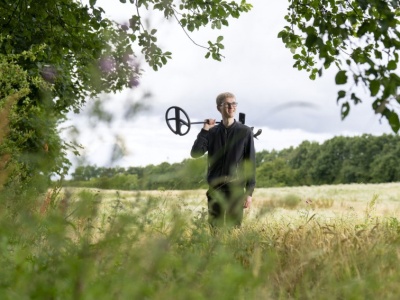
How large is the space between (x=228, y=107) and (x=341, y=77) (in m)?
2.84


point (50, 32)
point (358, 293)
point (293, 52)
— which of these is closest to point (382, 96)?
point (358, 293)

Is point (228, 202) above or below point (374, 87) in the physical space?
below

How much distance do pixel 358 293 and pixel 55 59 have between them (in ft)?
31.1

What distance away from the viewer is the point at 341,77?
13.9ft

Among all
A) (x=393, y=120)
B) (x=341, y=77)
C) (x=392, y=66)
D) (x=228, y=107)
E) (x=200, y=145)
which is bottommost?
(x=393, y=120)

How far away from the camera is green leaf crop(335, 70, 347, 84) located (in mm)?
4227

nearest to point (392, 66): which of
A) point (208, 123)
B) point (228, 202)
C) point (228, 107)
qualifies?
point (228, 202)

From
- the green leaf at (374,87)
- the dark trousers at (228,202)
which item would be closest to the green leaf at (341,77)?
the green leaf at (374,87)

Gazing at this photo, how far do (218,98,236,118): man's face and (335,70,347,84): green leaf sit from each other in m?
2.78

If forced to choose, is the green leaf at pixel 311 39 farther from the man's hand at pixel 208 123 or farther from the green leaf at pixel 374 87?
the man's hand at pixel 208 123

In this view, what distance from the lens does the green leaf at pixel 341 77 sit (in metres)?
4.23

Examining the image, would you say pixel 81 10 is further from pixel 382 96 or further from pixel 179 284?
pixel 179 284

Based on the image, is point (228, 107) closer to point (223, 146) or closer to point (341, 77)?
point (223, 146)

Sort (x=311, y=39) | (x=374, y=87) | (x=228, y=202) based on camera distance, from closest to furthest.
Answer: (x=228, y=202) → (x=374, y=87) → (x=311, y=39)
